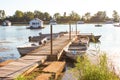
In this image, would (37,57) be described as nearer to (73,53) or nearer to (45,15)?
(73,53)

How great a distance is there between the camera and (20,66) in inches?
822

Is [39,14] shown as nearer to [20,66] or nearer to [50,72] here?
[20,66]

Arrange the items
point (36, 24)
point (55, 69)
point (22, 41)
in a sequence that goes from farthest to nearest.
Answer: point (36, 24) → point (22, 41) → point (55, 69)

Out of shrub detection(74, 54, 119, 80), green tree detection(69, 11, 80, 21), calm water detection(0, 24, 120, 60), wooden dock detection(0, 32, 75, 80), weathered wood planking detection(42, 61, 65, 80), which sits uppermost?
green tree detection(69, 11, 80, 21)

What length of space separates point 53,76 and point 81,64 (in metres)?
8.52

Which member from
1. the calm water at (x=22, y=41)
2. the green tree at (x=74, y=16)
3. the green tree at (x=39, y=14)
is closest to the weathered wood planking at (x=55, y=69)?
the calm water at (x=22, y=41)

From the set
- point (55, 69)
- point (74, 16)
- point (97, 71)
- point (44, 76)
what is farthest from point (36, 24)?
point (97, 71)

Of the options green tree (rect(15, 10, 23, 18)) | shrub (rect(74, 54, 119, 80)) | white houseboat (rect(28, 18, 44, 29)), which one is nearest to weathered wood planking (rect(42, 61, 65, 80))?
shrub (rect(74, 54, 119, 80))

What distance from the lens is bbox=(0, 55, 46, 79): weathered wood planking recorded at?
18.3 meters

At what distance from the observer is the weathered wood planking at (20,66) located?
18266 mm

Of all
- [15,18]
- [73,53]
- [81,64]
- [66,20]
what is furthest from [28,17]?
[81,64]

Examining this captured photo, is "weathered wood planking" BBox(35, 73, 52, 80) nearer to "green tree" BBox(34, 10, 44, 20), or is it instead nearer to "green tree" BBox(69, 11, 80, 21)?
"green tree" BBox(34, 10, 44, 20)

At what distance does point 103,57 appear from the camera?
32.1ft

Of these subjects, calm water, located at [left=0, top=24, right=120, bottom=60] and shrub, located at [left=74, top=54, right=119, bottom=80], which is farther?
calm water, located at [left=0, top=24, right=120, bottom=60]
